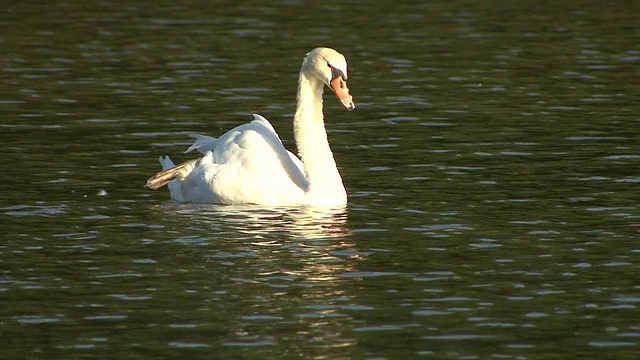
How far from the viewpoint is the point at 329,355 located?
11.7 meters

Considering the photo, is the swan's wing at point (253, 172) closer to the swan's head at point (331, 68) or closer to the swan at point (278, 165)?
the swan at point (278, 165)

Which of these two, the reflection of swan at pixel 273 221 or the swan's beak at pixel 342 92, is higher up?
the swan's beak at pixel 342 92

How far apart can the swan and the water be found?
0.33m

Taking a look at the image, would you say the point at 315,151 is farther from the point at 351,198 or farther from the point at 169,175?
the point at 169,175

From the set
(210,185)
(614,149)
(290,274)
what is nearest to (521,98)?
(614,149)

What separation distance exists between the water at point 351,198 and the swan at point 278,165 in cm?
33

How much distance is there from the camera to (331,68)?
1794 centimetres

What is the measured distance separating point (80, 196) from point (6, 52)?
495 inches

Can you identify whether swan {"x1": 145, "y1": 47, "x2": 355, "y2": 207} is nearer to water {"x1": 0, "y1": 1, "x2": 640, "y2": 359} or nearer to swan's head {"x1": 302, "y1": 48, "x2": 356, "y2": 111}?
swan's head {"x1": 302, "y1": 48, "x2": 356, "y2": 111}

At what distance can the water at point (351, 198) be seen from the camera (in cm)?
1259

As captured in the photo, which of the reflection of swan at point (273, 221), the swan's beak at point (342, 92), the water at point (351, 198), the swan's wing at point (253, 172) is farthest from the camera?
the swan's wing at point (253, 172)

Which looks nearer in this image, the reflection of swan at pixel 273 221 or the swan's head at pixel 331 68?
the reflection of swan at pixel 273 221

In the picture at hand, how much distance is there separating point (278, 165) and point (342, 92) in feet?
3.68

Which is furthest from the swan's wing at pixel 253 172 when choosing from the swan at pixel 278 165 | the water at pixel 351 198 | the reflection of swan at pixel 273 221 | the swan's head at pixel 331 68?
the swan's head at pixel 331 68
